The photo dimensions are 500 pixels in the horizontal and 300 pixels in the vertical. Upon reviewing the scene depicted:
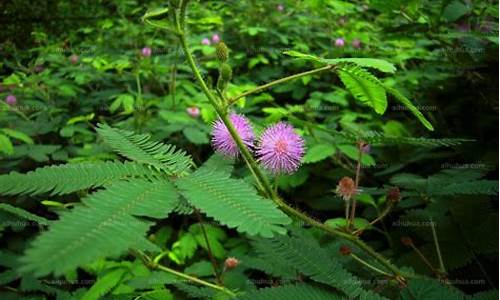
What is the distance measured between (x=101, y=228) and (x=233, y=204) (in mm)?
224

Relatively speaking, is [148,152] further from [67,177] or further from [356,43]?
[356,43]

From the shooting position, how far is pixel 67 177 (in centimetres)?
80

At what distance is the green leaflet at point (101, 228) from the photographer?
498 millimetres

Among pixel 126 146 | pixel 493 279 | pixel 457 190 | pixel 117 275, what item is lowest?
pixel 493 279

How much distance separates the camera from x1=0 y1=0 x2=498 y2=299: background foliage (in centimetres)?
73

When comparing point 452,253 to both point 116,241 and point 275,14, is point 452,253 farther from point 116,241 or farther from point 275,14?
point 275,14

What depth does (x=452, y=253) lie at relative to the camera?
1469 mm

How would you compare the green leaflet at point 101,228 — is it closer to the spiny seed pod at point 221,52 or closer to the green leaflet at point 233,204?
the green leaflet at point 233,204

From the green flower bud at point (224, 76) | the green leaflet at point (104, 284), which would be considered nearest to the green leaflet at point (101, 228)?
the green flower bud at point (224, 76)

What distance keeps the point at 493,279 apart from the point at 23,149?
2.46 metres

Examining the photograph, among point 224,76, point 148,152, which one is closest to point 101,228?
point 148,152

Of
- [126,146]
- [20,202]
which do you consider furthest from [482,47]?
[20,202]

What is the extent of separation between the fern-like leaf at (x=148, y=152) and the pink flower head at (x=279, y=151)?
8.3 inches

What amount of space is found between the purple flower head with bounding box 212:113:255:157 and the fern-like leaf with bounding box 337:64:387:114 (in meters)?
0.27
